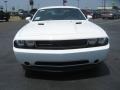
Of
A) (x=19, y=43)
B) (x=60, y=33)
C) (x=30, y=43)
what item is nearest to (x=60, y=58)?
(x=60, y=33)

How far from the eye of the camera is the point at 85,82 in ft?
19.9

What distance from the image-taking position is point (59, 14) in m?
8.30

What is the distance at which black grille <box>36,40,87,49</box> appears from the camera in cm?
597

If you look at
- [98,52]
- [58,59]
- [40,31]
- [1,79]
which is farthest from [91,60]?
[1,79]

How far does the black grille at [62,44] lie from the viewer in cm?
597

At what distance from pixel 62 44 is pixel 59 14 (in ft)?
7.99

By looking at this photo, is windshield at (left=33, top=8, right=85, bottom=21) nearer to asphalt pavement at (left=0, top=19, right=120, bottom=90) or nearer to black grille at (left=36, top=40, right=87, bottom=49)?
asphalt pavement at (left=0, top=19, right=120, bottom=90)

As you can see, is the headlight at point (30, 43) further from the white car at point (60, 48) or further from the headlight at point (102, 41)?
the headlight at point (102, 41)

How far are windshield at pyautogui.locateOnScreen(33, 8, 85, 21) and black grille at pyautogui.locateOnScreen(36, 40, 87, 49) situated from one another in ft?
6.95

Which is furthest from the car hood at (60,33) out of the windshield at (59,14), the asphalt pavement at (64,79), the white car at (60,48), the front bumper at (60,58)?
the windshield at (59,14)

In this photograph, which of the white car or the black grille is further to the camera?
the black grille

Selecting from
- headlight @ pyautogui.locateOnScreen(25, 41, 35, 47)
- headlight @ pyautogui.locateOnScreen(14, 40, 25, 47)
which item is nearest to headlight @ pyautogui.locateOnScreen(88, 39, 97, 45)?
headlight @ pyautogui.locateOnScreen(25, 41, 35, 47)

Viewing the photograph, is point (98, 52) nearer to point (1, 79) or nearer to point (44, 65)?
point (44, 65)

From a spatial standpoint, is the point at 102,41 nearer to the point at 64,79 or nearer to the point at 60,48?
the point at 60,48
